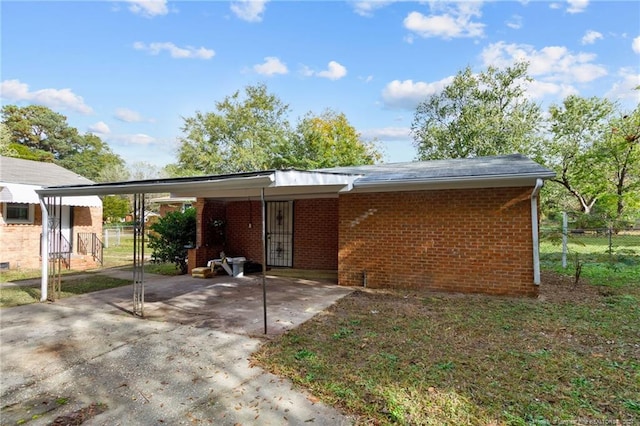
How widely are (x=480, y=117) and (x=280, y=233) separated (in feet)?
65.6

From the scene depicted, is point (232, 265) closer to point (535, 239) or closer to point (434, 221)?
point (434, 221)

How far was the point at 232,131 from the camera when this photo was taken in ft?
108

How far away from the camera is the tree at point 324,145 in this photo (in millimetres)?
28266

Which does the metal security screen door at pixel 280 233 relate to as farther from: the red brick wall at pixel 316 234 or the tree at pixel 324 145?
the tree at pixel 324 145

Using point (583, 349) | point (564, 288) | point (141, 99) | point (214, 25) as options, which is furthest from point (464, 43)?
point (141, 99)

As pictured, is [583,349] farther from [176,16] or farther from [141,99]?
[141,99]

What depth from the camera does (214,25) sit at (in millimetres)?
11352

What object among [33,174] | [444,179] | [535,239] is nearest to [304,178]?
[444,179]

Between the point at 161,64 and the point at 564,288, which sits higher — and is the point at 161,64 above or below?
above

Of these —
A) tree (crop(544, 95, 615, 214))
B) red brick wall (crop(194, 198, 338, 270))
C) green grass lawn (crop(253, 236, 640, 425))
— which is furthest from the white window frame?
tree (crop(544, 95, 615, 214))

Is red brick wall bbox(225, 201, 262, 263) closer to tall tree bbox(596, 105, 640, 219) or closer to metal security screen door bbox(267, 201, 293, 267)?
metal security screen door bbox(267, 201, 293, 267)

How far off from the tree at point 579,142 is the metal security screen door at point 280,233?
2066cm

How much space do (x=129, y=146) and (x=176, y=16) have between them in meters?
49.3

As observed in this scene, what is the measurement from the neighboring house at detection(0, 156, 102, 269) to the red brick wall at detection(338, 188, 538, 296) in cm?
928
